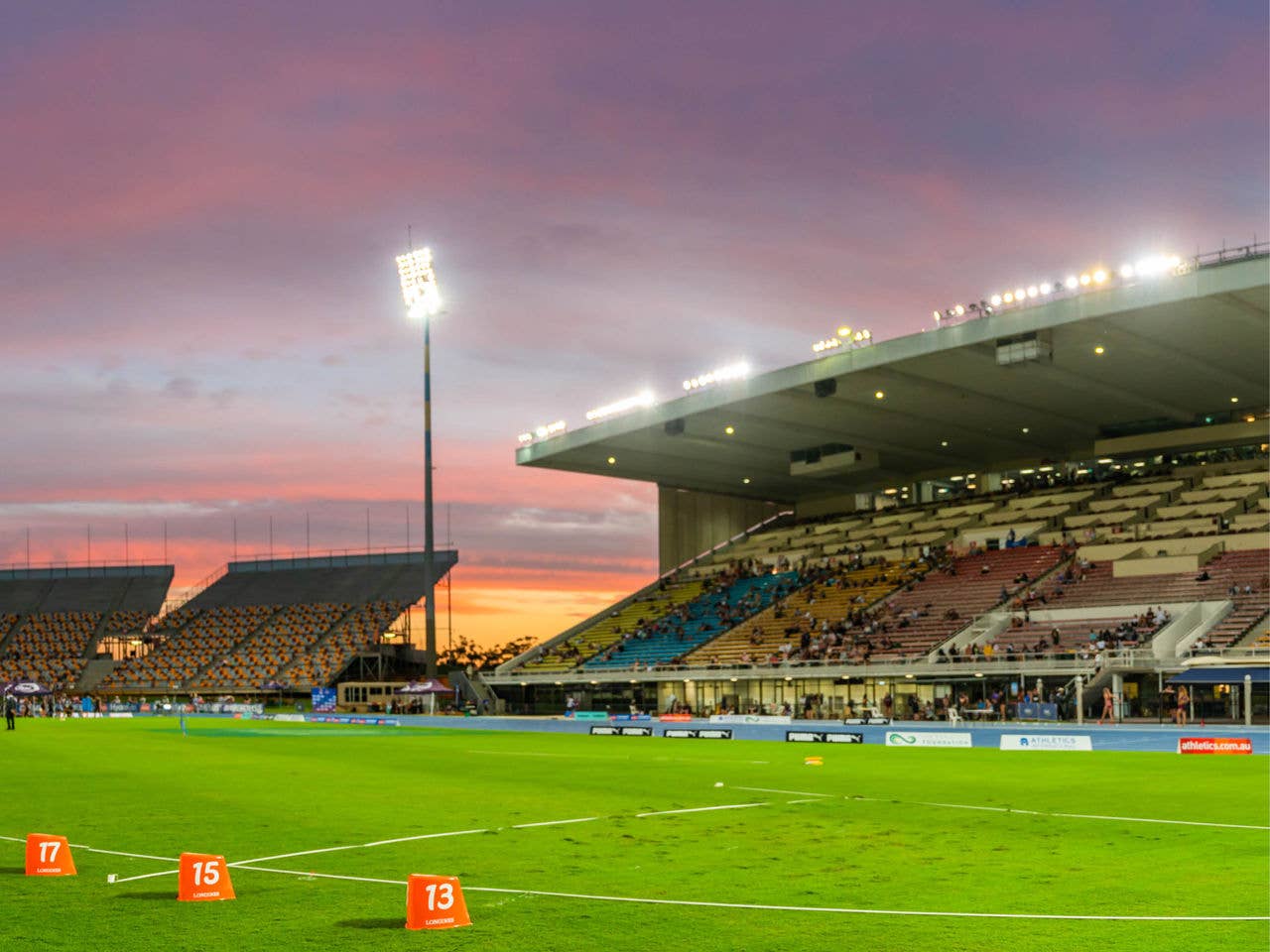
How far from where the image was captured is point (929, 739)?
40.8 meters

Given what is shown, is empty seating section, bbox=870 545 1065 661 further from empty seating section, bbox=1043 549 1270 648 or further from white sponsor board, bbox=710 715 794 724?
white sponsor board, bbox=710 715 794 724

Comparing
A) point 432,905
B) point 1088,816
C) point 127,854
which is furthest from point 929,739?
point 432,905

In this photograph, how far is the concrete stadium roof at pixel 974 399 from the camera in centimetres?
5128

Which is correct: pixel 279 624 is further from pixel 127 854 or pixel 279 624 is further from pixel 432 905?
pixel 432 905

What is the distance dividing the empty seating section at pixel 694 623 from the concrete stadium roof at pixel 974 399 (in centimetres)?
705

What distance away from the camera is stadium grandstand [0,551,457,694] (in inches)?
3809

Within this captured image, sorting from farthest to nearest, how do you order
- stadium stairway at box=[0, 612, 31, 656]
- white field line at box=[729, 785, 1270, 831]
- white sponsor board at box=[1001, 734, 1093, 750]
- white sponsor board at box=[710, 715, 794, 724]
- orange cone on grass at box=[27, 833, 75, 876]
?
stadium stairway at box=[0, 612, 31, 656] → white sponsor board at box=[710, 715, 794, 724] → white sponsor board at box=[1001, 734, 1093, 750] → white field line at box=[729, 785, 1270, 831] → orange cone on grass at box=[27, 833, 75, 876]

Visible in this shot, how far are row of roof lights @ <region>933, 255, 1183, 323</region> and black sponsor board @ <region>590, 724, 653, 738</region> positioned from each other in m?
19.5

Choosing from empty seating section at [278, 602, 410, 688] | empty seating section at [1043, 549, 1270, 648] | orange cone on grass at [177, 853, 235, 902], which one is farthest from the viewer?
empty seating section at [278, 602, 410, 688]

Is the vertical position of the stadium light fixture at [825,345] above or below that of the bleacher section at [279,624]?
above

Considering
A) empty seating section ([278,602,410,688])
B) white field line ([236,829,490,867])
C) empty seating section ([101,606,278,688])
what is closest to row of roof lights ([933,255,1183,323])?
white field line ([236,829,490,867])

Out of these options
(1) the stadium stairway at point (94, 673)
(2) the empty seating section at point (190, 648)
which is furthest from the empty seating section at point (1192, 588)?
(1) the stadium stairway at point (94, 673)

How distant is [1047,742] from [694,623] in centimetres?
3974

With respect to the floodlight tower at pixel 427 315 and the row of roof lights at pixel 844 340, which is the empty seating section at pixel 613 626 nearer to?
the floodlight tower at pixel 427 315
